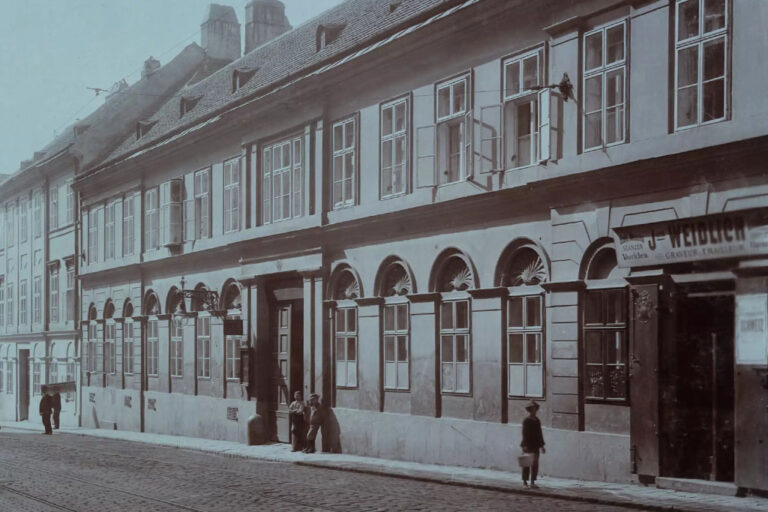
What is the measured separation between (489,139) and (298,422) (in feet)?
29.2

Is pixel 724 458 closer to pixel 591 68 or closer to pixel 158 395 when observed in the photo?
pixel 591 68

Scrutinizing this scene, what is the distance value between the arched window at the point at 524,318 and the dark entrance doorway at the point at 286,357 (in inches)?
350

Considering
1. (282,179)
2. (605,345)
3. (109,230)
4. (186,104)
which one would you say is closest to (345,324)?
(282,179)

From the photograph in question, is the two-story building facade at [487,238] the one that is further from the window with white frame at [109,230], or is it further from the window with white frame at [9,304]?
the window with white frame at [9,304]

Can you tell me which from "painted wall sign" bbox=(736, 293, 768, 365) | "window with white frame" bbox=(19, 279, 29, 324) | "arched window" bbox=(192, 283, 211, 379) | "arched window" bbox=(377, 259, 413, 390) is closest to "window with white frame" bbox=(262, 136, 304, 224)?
"arched window" bbox=(377, 259, 413, 390)

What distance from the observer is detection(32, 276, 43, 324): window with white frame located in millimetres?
48156

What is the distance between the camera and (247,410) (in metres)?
29.0

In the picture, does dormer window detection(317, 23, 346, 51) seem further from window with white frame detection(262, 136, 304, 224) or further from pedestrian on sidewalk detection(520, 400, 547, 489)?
pedestrian on sidewalk detection(520, 400, 547, 489)

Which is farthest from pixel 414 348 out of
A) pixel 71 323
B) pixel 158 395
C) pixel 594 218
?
pixel 71 323

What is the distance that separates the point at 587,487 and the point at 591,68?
6.73 m

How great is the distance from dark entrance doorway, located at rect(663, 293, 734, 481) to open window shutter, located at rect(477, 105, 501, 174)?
531cm

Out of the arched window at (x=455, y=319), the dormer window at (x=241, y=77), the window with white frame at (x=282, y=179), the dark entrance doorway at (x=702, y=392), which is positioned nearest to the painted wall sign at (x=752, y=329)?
the dark entrance doorway at (x=702, y=392)

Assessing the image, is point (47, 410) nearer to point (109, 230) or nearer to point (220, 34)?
point (109, 230)

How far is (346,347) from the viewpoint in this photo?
982 inches
